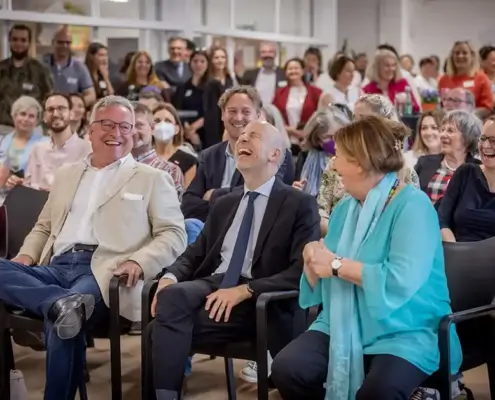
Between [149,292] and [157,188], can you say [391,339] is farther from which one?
[157,188]

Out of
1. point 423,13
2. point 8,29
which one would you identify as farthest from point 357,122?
point 423,13

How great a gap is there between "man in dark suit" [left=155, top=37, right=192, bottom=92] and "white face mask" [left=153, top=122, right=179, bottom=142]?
342 cm

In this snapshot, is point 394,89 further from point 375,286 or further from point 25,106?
point 375,286

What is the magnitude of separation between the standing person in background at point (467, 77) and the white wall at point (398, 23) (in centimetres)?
682

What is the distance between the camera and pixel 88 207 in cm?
384

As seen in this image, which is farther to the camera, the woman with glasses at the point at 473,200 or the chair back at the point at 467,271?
the woman with glasses at the point at 473,200

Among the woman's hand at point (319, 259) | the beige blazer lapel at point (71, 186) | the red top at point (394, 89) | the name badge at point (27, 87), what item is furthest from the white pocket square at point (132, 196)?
the name badge at point (27, 87)

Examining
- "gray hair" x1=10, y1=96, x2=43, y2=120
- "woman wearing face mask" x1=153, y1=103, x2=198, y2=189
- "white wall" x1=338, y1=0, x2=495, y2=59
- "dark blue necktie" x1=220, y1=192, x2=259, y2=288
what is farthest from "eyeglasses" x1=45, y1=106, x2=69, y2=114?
"white wall" x1=338, y1=0, x2=495, y2=59

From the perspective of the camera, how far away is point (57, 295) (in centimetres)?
338

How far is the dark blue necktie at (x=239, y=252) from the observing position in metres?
3.29

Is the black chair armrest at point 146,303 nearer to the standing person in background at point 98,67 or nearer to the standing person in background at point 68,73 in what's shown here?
the standing person in background at point 68,73

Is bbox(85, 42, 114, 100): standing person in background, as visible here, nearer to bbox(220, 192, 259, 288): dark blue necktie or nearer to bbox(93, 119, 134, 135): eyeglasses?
bbox(93, 119, 134, 135): eyeglasses

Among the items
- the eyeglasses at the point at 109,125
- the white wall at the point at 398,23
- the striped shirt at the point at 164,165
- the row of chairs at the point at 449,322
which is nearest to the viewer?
the row of chairs at the point at 449,322

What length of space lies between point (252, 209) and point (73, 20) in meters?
6.48
